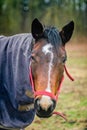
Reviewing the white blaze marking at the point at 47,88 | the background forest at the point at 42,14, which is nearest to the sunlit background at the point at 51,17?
the background forest at the point at 42,14

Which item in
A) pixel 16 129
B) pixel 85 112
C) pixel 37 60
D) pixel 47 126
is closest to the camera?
pixel 37 60

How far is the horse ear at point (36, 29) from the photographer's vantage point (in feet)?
13.4

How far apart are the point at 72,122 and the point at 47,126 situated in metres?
0.46

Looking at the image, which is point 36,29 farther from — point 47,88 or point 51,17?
point 51,17

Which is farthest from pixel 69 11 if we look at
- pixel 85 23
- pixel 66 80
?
pixel 66 80

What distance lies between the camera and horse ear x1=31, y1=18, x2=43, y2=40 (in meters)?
4.09

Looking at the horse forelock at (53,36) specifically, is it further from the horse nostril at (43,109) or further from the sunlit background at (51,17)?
the sunlit background at (51,17)

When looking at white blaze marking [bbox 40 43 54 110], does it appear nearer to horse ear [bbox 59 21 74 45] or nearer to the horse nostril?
the horse nostril

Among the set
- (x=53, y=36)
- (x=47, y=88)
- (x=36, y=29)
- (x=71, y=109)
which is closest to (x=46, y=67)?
(x=47, y=88)

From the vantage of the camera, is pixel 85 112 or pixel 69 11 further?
pixel 69 11

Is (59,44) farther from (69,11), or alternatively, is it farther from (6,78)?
(69,11)

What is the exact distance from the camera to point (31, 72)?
13.1 ft

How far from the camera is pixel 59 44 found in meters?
4.02

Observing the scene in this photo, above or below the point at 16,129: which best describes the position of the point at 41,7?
below
